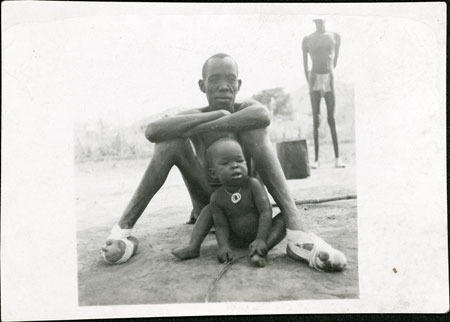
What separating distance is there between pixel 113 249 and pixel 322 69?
2316mm

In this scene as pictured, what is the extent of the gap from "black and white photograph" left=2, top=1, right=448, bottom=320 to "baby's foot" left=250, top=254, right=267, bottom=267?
0.05ft

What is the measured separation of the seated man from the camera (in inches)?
126

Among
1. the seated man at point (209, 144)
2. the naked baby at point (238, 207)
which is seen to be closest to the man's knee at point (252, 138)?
the seated man at point (209, 144)

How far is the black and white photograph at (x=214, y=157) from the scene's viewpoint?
3164 millimetres

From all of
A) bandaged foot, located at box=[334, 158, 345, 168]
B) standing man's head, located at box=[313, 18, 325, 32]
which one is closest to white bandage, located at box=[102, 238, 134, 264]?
bandaged foot, located at box=[334, 158, 345, 168]

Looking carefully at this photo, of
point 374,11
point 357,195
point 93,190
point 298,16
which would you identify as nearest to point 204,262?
point 93,190

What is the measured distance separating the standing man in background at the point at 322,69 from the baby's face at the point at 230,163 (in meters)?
1.08

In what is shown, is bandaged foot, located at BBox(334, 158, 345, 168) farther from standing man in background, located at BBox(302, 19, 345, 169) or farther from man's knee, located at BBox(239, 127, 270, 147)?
man's knee, located at BBox(239, 127, 270, 147)

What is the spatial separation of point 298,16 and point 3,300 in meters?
3.03

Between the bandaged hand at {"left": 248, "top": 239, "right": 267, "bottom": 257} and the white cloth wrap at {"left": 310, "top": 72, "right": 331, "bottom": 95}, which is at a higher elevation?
the white cloth wrap at {"left": 310, "top": 72, "right": 331, "bottom": 95}

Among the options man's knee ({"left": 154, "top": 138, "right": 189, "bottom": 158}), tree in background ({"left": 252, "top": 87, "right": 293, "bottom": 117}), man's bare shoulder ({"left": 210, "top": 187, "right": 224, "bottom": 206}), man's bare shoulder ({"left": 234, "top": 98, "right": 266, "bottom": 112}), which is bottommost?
man's bare shoulder ({"left": 210, "top": 187, "right": 224, "bottom": 206})

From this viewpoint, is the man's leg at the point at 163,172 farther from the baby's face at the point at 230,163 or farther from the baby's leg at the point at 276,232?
the baby's leg at the point at 276,232

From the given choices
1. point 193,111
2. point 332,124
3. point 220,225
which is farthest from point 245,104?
point 332,124

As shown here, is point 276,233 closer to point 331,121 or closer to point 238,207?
point 238,207
